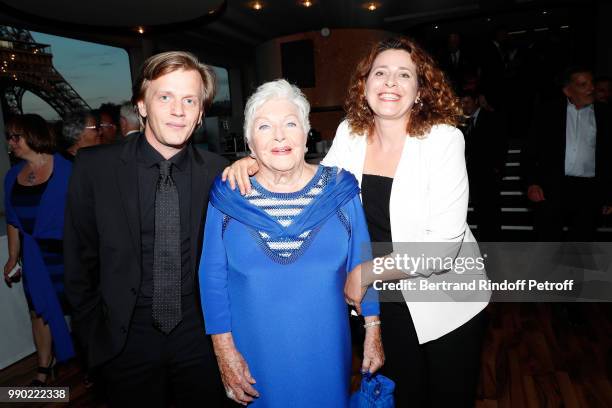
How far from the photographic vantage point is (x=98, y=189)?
1.48m

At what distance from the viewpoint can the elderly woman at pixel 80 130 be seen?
10.4 ft

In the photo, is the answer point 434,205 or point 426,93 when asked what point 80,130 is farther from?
point 434,205

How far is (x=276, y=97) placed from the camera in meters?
1.35

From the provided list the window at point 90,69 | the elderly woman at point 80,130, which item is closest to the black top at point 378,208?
the elderly woman at point 80,130

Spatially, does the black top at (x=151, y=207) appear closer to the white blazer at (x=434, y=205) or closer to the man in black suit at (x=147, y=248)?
the man in black suit at (x=147, y=248)

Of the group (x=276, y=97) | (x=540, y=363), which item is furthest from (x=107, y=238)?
(x=540, y=363)

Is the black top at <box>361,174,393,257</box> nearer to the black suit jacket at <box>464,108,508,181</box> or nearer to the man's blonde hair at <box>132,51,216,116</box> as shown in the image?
the man's blonde hair at <box>132,51,216,116</box>

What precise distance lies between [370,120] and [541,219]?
10.0 ft

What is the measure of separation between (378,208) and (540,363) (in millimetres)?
2300

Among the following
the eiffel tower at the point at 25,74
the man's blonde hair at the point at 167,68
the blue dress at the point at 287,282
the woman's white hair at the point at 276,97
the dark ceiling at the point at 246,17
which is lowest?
the blue dress at the point at 287,282

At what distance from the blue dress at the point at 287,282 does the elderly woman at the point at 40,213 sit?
190cm

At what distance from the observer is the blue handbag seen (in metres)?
1.37

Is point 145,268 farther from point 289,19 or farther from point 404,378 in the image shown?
point 289,19

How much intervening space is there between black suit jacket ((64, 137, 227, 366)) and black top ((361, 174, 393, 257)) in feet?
2.05
